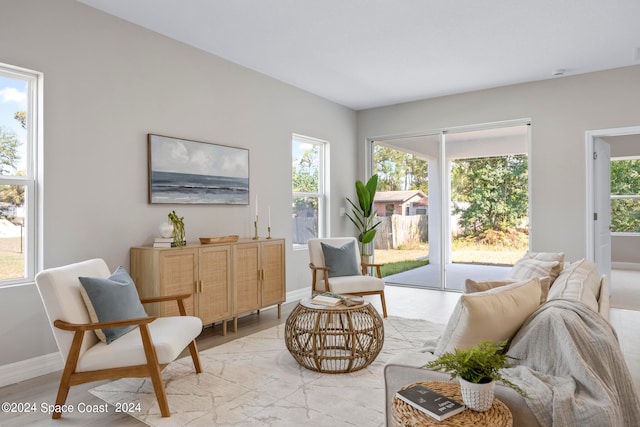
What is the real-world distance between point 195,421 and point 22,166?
2.18m

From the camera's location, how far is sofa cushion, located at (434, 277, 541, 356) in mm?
1608

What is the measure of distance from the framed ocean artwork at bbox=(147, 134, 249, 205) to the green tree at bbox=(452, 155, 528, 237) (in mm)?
3153

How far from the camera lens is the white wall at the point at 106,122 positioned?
2.94 meters

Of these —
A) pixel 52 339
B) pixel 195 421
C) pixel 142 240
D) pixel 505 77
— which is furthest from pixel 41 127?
pixel 505 77

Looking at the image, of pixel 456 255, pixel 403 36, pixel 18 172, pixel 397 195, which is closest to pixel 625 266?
pixel 456 255

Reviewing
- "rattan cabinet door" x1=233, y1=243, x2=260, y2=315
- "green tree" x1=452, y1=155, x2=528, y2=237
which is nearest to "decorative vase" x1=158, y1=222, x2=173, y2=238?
"rattan cabinet door" x1=233, y1=243, x2=260, y2=315

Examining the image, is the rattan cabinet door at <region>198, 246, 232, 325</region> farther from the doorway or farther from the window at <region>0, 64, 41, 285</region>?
the doorway

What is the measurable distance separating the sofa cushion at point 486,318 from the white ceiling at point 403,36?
2.49 meters

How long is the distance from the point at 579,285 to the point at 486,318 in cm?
97

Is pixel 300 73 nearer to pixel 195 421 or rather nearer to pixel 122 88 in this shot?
pixel 122 88

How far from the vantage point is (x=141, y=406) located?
2.42 m

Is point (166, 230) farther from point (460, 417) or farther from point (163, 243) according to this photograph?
point (460, 417)

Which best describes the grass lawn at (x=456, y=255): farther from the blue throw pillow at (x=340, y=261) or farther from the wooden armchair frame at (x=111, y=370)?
the wooden armchair frame at (x=111, y=370)

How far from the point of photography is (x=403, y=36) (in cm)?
386
